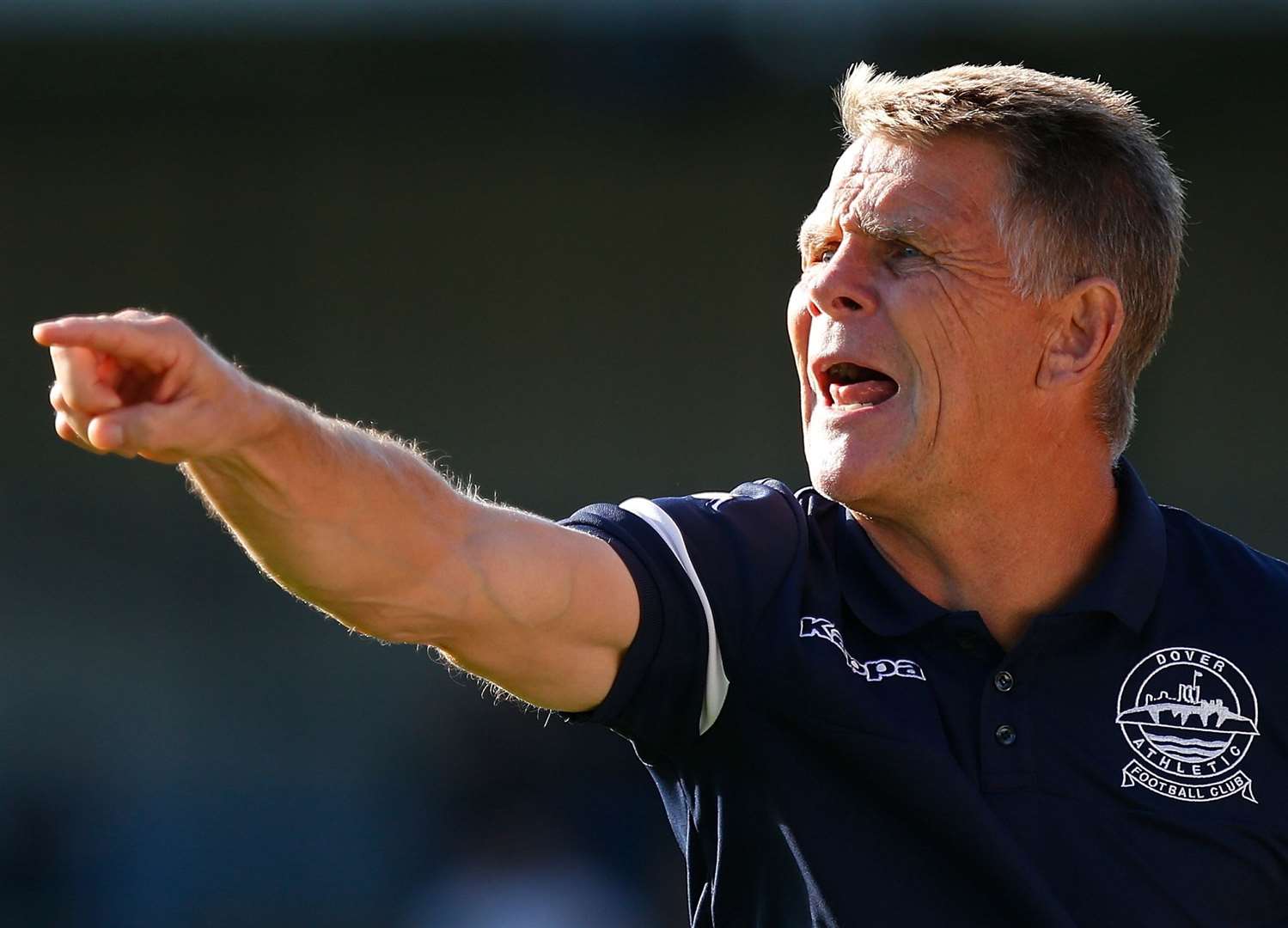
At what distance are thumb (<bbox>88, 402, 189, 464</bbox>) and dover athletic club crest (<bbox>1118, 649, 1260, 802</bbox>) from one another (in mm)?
1370

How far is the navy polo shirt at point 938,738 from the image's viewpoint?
2.21m

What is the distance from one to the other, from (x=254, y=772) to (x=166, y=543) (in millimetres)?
1188

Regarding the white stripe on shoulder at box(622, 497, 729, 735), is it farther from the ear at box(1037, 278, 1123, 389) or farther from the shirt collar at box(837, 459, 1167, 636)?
the ear at box(1037, 278, 1123, 389)

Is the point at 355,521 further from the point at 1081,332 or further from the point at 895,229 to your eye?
the point at 1081,332

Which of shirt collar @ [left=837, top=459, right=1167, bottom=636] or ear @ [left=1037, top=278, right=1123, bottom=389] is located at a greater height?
ear @ [left=1037, top=278, right=1123, bottom=389]

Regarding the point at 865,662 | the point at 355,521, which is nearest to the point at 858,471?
the point at 865,662

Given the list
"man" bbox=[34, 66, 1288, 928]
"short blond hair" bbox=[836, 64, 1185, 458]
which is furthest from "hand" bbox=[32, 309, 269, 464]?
"short blond hair" bbox=[836, 64, 1185, 458]

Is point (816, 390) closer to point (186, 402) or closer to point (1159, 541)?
point (1159, 541)

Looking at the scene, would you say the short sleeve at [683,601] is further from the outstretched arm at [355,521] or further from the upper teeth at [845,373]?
the upper teeth at [845,373]

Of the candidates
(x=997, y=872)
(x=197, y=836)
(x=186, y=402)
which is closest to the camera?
(x=186, y=402)

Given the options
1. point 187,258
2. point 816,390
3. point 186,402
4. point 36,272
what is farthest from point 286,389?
point 186,402

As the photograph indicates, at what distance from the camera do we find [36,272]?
8.09 m

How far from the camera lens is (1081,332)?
8.27 ft

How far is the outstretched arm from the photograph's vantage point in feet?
5.10
